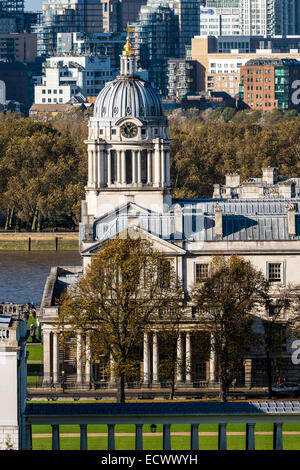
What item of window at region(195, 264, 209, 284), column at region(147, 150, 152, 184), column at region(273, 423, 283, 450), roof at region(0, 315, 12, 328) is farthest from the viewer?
column at region(147, 150, 152, 184)

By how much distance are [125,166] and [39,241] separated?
58.3 metres

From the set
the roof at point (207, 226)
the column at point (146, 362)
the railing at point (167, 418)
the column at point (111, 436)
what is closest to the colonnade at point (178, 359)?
the column at point (146, 362)

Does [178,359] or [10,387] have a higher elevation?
[178,359]

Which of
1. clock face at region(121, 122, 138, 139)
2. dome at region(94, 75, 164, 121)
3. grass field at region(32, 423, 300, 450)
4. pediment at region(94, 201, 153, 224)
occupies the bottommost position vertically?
grass field at region(32, 423, 300, 450)

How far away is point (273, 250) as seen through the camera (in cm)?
9594

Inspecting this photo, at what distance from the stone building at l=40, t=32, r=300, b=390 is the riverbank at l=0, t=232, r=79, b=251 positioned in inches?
2038

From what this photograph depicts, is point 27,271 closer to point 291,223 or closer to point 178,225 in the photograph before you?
point 178,225

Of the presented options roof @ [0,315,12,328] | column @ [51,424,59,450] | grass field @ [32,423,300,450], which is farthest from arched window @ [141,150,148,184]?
column @ [51,424,59,450]

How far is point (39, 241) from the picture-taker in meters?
167

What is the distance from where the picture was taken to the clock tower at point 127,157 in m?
109

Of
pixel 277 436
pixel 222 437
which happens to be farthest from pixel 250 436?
pixel 277 436

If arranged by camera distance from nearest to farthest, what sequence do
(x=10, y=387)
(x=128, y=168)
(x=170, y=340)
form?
(x=10, y=387) < (x=170, y=340) < (x=128, y=168)

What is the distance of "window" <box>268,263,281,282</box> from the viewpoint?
315 ft

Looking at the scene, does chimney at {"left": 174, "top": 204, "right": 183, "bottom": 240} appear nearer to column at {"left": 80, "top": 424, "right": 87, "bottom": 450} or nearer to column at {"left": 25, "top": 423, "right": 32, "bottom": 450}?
column at {"left": 80, "top": 424, "right": 87, "bottom": 450}
